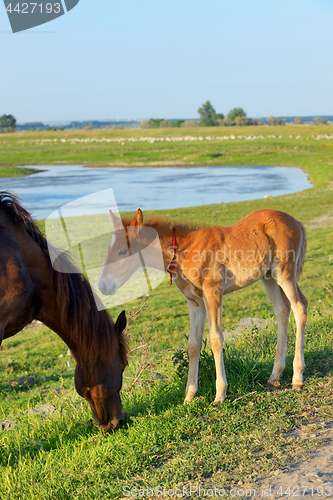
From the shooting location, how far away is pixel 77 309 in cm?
355

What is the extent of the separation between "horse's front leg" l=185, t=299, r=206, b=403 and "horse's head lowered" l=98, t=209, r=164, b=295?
61 centimetres

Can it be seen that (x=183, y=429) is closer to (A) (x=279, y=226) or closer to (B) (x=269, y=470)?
(B) (x=269, y=470)

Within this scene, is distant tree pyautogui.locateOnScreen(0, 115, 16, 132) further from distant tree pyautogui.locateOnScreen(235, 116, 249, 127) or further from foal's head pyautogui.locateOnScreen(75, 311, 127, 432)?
foal's head pyautogui.locateOnScreen(75, 311, 127, 432)

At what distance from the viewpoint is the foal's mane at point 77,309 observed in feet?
11.6

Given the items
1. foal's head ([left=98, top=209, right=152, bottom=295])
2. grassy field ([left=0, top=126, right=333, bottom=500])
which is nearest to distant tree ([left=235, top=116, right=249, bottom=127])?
grassy field ([left=0, top=126, right=333, bottom=500])

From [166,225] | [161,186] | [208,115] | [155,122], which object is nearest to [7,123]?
[155,122]

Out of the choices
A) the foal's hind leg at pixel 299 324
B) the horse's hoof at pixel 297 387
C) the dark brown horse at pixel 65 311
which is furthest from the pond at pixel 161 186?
the horse's hoof at pixel 297 387

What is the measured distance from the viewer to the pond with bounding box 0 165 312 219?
2594 cm

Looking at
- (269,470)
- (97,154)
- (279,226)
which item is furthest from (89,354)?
(97,154)

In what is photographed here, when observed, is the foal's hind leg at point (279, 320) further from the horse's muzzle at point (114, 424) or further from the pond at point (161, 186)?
the pond at point (161, 186)

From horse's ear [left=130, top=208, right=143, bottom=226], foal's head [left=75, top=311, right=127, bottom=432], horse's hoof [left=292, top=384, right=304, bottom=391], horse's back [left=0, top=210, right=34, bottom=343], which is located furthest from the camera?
horse's hoof [left=292, top=384, right=304, bottom=391]

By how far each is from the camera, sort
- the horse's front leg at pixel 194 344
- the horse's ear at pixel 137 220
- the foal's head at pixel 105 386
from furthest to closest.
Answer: the horse's front leg at pixel 194 344, the horse's ear at pixel 137 220, the foal's head at pixel 105 386

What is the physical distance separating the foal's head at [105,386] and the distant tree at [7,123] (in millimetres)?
125600

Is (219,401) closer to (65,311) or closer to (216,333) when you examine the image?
(216,333)
